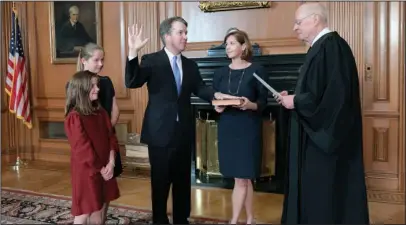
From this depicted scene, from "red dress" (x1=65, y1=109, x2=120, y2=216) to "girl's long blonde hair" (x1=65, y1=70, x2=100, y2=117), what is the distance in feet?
0.15

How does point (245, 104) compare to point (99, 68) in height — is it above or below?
below

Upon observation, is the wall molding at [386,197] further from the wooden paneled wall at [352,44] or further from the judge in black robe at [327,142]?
the judge in black robe at [327,142]

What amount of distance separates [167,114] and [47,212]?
178cm

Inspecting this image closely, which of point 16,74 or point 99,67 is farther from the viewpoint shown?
point 16,74

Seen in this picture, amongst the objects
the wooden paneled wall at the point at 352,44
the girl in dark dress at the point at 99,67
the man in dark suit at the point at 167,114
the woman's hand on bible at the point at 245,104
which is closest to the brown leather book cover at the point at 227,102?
the woman's hand on bible at the point at 245,104

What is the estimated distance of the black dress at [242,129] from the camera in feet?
10.3

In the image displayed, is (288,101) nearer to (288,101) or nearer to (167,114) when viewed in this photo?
(288,101)

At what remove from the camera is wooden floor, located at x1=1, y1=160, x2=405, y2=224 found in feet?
12.6

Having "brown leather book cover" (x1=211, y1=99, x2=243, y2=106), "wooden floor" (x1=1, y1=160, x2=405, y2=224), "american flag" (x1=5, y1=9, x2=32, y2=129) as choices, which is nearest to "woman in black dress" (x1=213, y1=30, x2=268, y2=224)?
"brown leather book cover" (x1=211, y1=99, x2=243, y2=106)

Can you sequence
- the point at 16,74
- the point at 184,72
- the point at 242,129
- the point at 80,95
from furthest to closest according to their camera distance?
the point at 16,74 → the point at 242,129 → the point at 184,72 → the point at 80,95

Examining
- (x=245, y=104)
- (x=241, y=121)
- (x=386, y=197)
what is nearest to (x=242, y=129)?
(x=241, y=121)

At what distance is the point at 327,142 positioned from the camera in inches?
102

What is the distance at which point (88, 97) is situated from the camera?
8.91ft

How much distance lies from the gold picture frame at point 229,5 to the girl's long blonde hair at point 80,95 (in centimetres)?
283
